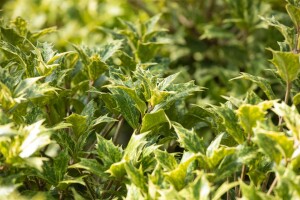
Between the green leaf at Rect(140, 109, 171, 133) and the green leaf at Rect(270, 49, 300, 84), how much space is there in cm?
35

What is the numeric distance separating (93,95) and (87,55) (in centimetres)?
18

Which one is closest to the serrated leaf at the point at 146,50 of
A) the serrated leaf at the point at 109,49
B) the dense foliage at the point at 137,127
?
the dense foliage at the point at 137,127

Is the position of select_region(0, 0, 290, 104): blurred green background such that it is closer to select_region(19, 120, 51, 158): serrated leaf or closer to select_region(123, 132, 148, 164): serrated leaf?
select_region(123, 132, 148, 164): serrated leaf

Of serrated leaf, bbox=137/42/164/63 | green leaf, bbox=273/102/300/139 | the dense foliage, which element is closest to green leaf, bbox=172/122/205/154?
the dense foliage

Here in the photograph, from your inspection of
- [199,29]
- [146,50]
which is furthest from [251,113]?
[199,29]

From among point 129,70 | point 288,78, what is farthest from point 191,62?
point 288,78

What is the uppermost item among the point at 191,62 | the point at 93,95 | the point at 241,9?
the point at 241,9

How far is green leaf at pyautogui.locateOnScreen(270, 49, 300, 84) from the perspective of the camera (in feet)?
4.70

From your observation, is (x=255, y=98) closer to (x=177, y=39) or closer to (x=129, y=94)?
(x=129, y=94)

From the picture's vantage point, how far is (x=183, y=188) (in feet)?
4.09

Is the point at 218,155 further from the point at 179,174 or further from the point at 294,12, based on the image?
the point at 294,12

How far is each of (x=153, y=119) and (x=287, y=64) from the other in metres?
0.41

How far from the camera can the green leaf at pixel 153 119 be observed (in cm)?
144

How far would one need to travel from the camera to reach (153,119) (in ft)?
4.82
